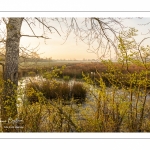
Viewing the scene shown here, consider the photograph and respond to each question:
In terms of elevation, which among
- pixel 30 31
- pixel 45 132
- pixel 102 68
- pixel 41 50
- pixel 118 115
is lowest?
pixel 45 132

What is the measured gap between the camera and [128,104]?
287cm

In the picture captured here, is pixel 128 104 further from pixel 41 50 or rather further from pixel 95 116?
pixel 41 50

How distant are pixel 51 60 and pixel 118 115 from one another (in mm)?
950

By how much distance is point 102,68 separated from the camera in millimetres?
2936

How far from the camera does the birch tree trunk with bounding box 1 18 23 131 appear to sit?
2955mm

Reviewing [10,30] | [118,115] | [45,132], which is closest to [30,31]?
[10,30]

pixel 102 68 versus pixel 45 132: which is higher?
pixel 102 68

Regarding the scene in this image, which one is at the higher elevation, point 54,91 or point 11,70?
point 11,70

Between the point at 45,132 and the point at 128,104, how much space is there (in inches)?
37.9

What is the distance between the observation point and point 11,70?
9.96 feet

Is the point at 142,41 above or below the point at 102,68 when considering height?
above

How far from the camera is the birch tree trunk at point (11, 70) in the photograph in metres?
2.96
